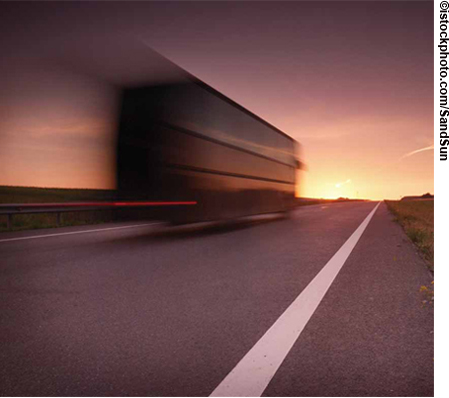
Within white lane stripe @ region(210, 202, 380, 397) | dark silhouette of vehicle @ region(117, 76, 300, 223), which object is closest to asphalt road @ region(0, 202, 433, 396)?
white lane stripe @ region(210, 202, 380, 397)

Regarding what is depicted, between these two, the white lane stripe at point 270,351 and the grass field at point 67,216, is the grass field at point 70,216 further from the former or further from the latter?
the white lane stripe at point 270,351

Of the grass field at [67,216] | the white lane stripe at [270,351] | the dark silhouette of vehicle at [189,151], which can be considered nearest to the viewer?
the white lane stripe at [270,351]

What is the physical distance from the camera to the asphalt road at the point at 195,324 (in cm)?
281

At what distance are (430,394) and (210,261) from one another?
515 cm

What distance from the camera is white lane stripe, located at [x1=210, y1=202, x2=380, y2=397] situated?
2.70 meters

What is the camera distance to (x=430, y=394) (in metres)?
2.66

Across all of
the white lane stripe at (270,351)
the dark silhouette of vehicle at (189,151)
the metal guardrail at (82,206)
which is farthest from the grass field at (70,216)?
the white lane stripe at (270,351)

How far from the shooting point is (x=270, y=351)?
3.29m

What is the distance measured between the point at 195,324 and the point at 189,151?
7.98m

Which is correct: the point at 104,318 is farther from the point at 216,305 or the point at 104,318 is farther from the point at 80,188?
the point at 80,188

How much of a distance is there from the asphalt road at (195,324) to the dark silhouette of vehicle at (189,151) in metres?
2.89

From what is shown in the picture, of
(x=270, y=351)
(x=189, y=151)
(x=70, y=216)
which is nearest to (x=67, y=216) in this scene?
(x=70, y=216)

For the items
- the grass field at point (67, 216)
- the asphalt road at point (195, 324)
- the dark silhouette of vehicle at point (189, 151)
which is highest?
the dark silhouette of vehicle at point (189, 151)
